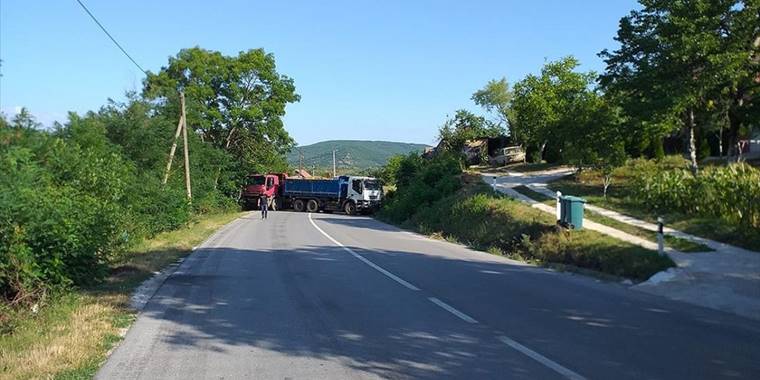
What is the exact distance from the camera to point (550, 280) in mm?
14250

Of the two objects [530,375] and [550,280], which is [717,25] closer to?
[550,280]

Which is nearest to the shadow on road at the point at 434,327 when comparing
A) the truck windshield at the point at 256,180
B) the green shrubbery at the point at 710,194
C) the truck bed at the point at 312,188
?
the green shrubbery at the point at 710,194

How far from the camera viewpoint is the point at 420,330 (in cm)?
870

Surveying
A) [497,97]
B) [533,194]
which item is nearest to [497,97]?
[497,97]

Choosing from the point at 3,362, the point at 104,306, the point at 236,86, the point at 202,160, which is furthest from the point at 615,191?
the point at 236,86

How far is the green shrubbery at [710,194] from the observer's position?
62.2 ft

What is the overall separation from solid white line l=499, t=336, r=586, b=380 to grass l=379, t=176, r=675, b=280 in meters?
7.63

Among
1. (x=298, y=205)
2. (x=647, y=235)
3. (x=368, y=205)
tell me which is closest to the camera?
(x=647, y=235)

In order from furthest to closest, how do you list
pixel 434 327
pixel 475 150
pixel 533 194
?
pixel 475 150, pixel 533 194, pixel 434 327

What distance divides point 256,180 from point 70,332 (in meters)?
51.6

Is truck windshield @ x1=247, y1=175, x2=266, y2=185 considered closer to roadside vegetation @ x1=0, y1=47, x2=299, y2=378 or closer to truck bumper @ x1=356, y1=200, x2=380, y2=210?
truck bumper @ x1=356, y1=200, x2=380, y2=210

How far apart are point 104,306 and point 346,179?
1718 inches

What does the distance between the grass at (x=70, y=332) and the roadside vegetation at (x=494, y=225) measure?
10208mm

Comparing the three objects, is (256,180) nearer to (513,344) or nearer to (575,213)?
(575,213)
